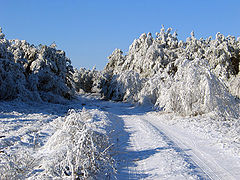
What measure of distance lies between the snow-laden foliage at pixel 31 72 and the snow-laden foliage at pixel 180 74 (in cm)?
870

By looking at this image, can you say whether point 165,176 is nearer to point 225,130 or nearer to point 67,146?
point 67,146

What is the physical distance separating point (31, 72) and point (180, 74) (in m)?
16.9

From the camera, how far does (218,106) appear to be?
13.4 metres

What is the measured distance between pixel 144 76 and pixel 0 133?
24.5m

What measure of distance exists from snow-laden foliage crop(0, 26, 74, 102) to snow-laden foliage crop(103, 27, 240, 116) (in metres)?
8.70

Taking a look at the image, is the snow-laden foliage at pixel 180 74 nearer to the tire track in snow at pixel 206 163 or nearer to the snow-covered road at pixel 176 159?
the snow-covered road at pixel 176 159

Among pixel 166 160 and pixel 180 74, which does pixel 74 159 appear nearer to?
pixel 166 160

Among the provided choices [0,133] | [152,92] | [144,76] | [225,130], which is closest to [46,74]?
[152,92]

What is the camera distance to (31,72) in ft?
83.3

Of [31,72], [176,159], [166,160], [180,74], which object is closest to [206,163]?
[176,159]

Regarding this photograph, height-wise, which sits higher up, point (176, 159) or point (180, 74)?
point (180, 74)

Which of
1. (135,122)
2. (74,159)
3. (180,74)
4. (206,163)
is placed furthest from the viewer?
(180,74)

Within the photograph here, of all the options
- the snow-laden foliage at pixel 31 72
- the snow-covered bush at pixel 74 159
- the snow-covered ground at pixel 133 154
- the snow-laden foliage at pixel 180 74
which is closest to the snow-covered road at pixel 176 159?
the snow-covered ground at pixel 133 154

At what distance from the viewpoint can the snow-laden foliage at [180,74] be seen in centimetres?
1395
